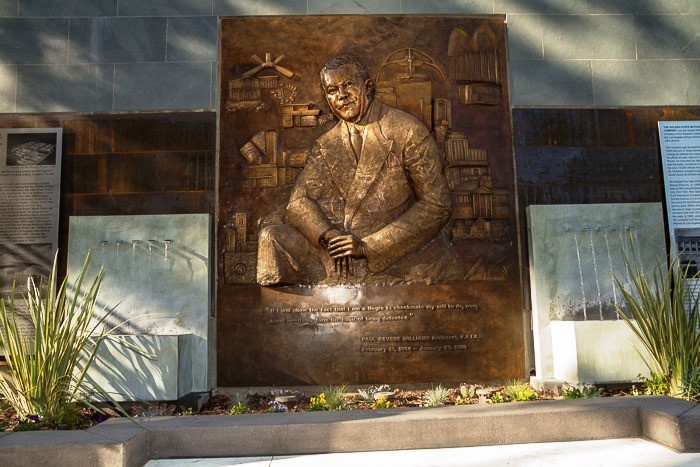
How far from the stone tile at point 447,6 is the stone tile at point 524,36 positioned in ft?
1.17

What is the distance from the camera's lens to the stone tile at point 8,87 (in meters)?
7.74

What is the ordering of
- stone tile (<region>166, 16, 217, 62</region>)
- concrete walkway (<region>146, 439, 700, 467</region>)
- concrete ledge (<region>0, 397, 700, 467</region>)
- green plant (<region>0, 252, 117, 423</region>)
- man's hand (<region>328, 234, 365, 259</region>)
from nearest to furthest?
concrete walkway (<region>146, 439, 700, 467</region>) → concrete ledge (<region>0, 397, 700, 467</region>) → green plant (<region>0, 252, 117, 423</region>) → man's hand (<region>328, 234, 365, 259</region>) → stone tile (<region>166, 16, 217, 62</region>)

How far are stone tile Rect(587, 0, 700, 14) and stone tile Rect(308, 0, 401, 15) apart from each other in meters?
2.61

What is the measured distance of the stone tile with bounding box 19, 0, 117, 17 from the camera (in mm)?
7910

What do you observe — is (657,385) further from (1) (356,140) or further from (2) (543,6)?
(2) (543,6)

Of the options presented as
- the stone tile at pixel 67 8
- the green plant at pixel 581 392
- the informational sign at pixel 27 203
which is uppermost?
the stone tile at pixel 67 8

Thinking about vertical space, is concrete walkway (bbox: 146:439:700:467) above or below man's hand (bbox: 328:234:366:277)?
below

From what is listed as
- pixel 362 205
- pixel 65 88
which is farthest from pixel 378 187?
pixel 65 88

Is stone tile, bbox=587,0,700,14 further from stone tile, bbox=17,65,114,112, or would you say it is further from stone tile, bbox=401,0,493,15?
stone tile, bbox=17,65,114,112

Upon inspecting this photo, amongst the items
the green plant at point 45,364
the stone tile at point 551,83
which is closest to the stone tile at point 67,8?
the green plant at point 45,364

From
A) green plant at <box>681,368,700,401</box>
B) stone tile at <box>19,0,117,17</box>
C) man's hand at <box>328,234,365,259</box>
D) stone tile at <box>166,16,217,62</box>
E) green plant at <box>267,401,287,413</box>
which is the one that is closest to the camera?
green plant at <box>681,368,700,401</box>

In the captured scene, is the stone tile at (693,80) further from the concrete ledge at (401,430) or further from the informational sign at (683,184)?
the concrete ledge at (401,430)

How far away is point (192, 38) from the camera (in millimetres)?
7805

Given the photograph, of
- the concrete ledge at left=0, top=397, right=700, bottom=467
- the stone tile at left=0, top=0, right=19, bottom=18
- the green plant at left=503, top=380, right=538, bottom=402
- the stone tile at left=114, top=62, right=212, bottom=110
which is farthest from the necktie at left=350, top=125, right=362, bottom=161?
the stone tile at left=0, top=0, right=19, bottom=18
